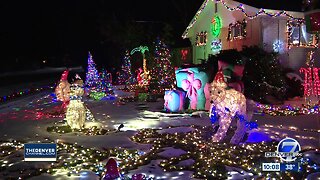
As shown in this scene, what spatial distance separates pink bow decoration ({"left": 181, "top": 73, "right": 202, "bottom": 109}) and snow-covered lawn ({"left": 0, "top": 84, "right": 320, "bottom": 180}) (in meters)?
0.78

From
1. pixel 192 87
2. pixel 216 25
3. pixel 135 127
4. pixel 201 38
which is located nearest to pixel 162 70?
pixel 192 87

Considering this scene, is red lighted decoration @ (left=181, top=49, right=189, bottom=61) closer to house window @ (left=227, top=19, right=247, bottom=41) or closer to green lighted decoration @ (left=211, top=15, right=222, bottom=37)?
green lighted decoration @ (left=211, top=15, right=222, bottom=37)

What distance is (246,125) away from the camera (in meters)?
8.09

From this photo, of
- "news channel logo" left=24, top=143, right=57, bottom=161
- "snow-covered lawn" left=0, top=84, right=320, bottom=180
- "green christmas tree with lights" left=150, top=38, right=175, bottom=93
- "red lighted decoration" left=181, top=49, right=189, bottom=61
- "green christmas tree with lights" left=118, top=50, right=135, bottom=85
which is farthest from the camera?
"red lighted decoration" left=181, top=49, right=189, bottom=61

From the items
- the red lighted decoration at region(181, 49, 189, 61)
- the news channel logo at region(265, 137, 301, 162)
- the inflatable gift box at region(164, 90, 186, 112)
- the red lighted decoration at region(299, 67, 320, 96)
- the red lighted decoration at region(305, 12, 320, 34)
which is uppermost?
the red lighted decoration at region(181, 49, 189, 61)

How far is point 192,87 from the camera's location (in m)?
13.5

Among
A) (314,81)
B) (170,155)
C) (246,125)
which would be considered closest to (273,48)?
(314,81)

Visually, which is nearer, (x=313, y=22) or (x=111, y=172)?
(x=111, y=172)

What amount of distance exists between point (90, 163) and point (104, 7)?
35.4 m

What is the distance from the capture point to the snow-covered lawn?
273 inches

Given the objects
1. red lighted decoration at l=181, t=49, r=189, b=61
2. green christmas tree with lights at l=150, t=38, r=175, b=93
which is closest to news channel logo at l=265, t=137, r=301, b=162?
green christmas tree with lights at l=150, t=38, r=175, b=93

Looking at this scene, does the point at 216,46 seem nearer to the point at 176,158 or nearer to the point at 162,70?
the point at 162,70

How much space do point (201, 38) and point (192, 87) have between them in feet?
39.9

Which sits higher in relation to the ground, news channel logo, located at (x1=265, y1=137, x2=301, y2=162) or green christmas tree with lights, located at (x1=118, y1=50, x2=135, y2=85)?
green christmas tree with lights, located at (x1=118, y1=50, x2=135, y2=85)
